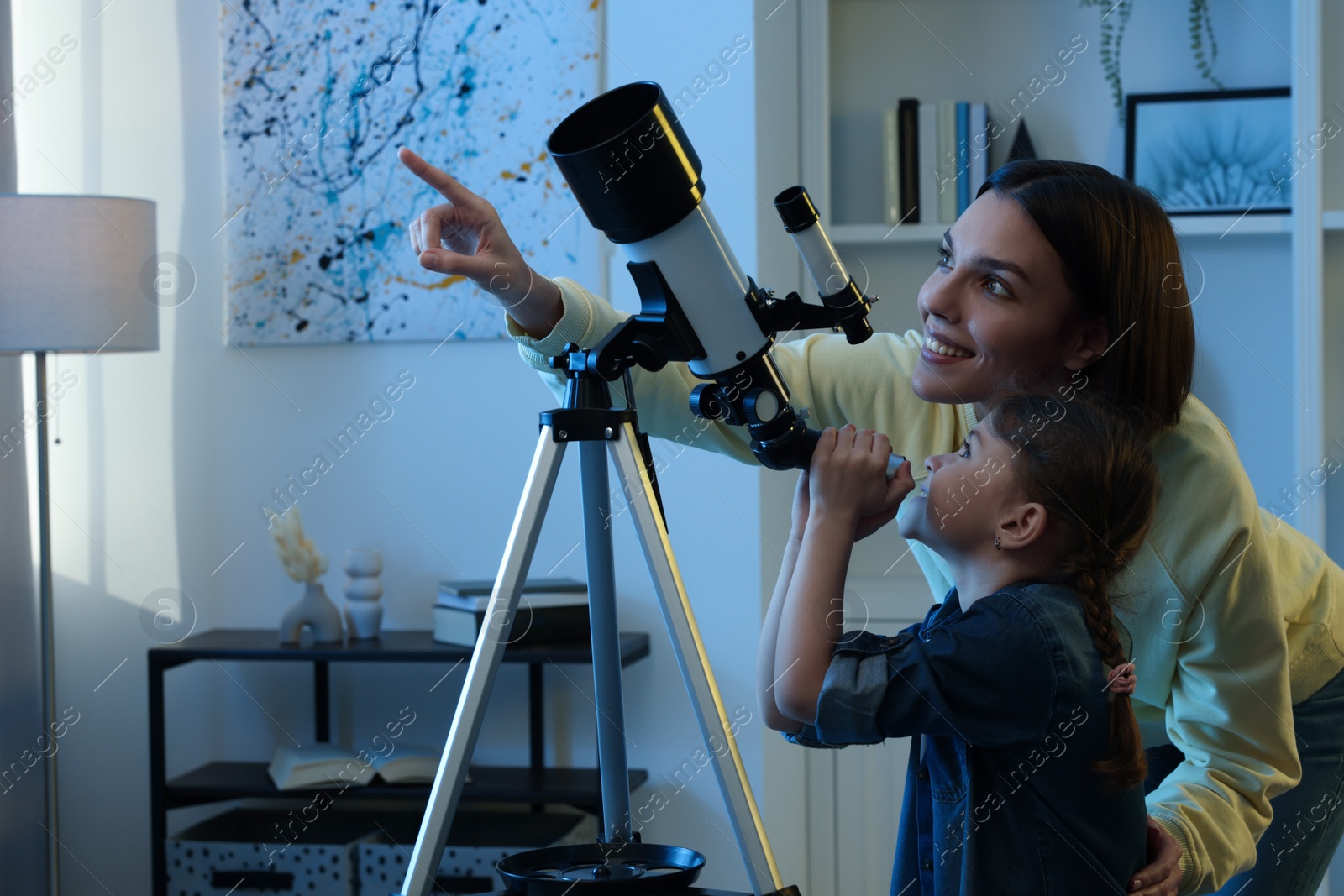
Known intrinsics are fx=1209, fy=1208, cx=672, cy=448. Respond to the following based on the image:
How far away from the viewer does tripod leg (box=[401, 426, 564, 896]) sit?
1080 millimetres

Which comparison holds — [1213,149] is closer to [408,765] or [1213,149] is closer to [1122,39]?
[1122,39]

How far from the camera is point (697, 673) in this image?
1131mm

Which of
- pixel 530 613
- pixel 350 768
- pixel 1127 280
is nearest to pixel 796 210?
pixel 1127 280

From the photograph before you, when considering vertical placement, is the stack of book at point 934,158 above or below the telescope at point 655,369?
above

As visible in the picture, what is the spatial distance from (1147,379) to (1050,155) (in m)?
1.66

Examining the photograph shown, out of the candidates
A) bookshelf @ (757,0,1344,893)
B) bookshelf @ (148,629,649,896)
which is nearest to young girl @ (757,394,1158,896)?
bookshelf @ (148,629,649,896)

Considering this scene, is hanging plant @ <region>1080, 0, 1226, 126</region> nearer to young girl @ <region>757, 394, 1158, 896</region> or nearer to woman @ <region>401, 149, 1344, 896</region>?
woman @ <region>401, 149, 1344, 896</region>

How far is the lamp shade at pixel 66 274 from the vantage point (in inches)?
88.7

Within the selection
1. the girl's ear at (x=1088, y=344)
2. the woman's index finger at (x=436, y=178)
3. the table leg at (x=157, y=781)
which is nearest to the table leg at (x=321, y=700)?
the table leg at (x=157, y=781)

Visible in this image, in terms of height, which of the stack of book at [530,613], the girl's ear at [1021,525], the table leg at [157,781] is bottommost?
the table leg at [157,781]

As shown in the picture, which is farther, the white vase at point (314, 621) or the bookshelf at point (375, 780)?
the white vase at point (314, 621)

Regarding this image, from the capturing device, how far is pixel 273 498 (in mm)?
2725

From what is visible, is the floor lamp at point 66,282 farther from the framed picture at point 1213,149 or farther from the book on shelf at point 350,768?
the framed picture at point 1213,149

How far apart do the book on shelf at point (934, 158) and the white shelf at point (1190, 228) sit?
4cm
